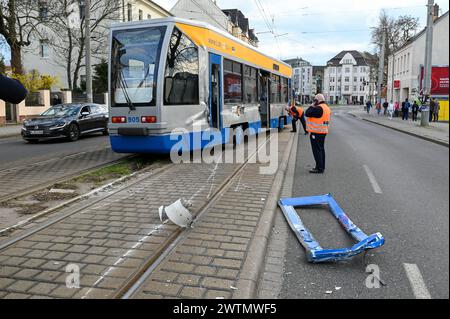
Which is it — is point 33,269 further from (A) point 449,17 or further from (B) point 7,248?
(A) point 449,17

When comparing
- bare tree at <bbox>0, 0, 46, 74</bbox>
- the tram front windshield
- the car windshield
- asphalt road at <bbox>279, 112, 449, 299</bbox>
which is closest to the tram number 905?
the tram front windshield

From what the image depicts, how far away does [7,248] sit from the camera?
14.6 ft

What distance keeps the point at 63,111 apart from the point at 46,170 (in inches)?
355

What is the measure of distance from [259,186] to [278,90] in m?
13.2

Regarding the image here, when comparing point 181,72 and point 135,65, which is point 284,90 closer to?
point 181,72

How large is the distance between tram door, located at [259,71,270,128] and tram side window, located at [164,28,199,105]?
6428 millimetres

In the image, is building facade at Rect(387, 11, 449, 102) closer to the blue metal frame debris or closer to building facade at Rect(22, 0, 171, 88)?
the blue metal frame debris

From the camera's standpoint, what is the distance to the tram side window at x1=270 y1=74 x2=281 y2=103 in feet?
61.8

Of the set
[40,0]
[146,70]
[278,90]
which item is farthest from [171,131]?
[40,0]

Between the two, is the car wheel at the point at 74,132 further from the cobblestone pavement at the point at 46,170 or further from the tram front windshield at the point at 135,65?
the tram front windshield at the point at 135,65

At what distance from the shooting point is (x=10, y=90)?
3016mm

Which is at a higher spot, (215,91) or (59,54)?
(59,54)

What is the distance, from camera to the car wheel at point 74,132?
1689 cm

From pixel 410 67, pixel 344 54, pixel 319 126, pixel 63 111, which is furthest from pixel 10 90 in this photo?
pixel 344 54
